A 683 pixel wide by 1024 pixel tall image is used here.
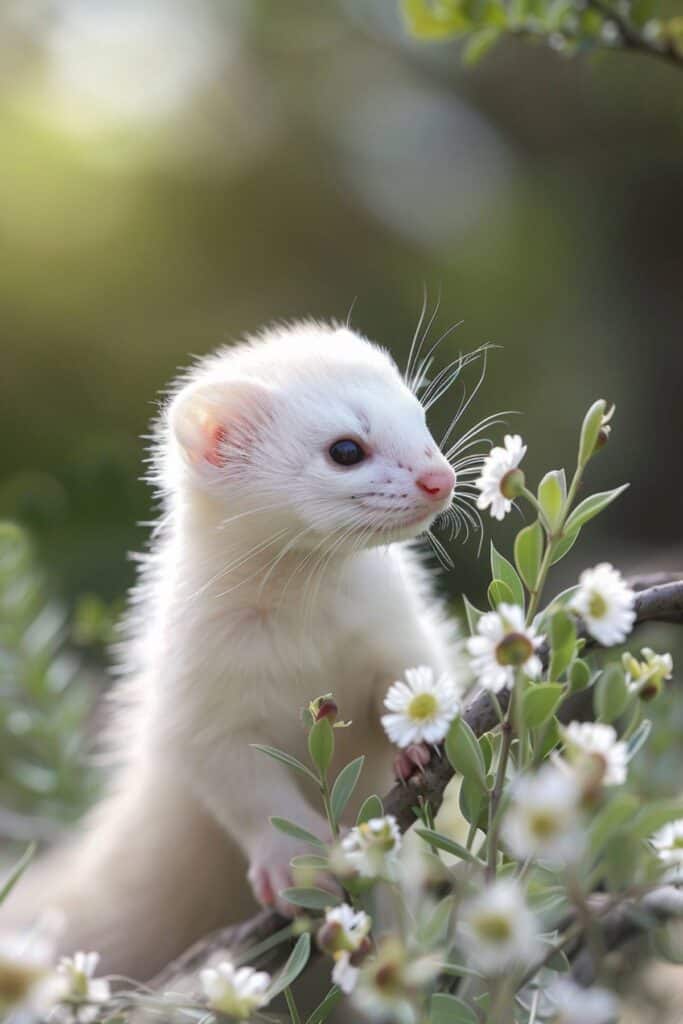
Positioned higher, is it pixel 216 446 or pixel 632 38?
pixel 632 38

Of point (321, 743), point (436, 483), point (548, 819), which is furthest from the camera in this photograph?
point (436, 483)

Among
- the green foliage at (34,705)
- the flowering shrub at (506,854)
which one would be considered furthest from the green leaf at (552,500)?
the green foliage at (34,705)

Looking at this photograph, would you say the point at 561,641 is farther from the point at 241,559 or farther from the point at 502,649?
the point at 241,559

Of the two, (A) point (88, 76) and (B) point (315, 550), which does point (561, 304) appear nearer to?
(A) point (88, 76)

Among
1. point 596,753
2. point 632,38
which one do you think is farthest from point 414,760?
point 632,38

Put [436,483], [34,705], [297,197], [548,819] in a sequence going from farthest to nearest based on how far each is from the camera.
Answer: [297,197], [34,705], [436,483], [548,819]

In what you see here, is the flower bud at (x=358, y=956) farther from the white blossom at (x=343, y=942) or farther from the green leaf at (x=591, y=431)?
the green leaf at (x=591, y=431)

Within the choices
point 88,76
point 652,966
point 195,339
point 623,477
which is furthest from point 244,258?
point 652,966
